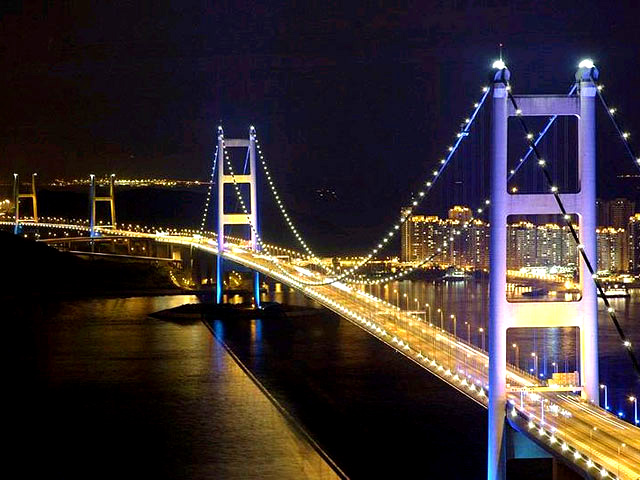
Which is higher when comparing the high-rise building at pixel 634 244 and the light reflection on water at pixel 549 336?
the high-rise building at pixel 634 244

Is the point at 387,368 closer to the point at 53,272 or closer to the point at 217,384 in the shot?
the point at 217,384

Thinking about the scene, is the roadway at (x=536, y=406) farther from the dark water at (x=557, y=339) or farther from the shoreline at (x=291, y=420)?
the dark water at (x=557, y=339)

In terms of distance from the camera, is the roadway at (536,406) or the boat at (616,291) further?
the boat at (616,291)

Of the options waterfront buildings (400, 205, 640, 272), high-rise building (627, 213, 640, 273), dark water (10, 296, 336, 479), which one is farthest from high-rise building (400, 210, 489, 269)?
high-rise building (627, 213, 640, 273)

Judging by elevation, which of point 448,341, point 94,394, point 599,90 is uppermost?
point 599,90

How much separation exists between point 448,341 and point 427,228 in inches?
441

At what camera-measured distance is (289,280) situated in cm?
1236

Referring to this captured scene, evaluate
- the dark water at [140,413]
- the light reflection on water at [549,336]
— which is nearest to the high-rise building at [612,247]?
the light reflection on water at [549,336]

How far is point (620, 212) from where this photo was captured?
31.2m

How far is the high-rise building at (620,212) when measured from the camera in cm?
3080

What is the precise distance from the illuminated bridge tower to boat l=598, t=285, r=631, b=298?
17.7 meters

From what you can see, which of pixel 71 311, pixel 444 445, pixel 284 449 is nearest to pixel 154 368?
pixel 284 449

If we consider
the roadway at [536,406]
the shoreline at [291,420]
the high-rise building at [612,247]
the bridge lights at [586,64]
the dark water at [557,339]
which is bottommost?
the shoreline at [291,420]

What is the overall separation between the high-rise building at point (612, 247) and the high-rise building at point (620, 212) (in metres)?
1.28
